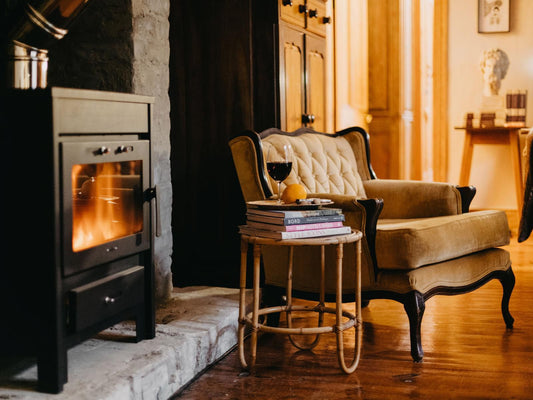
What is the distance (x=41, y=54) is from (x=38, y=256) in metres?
0.65

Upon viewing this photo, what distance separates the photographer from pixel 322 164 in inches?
131

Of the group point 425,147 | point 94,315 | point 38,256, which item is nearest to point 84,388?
point 94,315

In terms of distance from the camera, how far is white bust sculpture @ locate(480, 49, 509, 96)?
7.22 metres

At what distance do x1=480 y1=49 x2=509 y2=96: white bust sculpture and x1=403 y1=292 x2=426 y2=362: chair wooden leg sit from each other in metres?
5.08

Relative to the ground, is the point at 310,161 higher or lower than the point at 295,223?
higher

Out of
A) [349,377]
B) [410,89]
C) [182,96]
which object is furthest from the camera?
[410,89]

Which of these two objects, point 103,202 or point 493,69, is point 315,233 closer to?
point 103,202

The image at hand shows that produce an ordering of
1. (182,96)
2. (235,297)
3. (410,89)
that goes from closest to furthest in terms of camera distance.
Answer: (235,297), (182,96), (410,89)

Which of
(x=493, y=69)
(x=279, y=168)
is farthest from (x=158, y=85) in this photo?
(x=493, y=69)

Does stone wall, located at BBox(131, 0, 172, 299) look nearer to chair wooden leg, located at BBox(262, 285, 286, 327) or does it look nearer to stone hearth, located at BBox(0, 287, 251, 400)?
stone hearth, located at BBox(0, 287, 251, 400)

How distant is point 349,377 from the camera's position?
2.44m

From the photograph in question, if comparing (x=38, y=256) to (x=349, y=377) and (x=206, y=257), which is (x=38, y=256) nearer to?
(x=349, y=377)

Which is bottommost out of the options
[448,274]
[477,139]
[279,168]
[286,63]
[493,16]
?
[448,274]

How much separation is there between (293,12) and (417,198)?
110 cm
